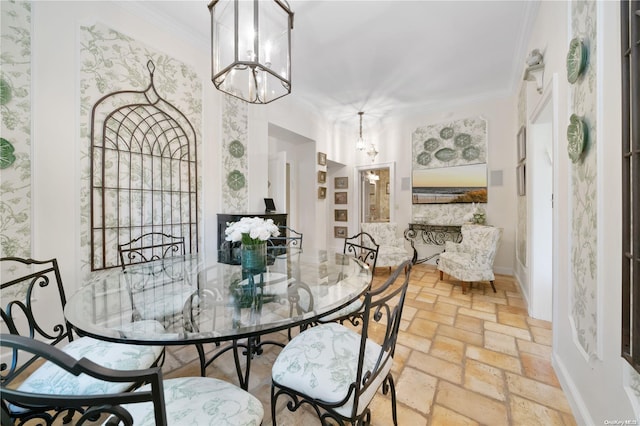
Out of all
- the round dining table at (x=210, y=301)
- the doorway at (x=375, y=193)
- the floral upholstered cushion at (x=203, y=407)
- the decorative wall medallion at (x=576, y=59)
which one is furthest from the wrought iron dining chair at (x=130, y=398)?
the doorway at (x=375, y=193)

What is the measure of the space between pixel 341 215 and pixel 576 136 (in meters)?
4.56

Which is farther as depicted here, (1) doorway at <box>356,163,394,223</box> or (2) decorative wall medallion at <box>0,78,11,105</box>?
(1) doorway at <box>356,163,394,223</box>

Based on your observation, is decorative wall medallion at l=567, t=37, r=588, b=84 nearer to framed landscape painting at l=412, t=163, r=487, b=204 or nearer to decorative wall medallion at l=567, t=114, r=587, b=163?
decorative wall medallion at l=567, t=114, r=587, b=163

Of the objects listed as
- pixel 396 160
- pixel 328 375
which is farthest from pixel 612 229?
pixel 396 160

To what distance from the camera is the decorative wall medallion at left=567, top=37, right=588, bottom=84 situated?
1.22 m

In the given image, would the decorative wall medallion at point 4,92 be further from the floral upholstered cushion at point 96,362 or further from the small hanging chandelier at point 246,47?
the floral upholstered cushion at point 96,362

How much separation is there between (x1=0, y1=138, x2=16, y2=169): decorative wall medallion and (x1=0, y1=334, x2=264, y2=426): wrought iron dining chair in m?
1.48

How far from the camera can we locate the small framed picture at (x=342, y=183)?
18.6 ft

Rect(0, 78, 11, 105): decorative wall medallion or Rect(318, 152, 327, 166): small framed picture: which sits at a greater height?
Rect(318, 152, 327, 166): small framed picture

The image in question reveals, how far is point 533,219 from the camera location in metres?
2.48

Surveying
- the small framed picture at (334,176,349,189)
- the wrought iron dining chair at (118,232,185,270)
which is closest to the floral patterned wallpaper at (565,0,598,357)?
the wrought iron dining chair at (118,232,185,270)

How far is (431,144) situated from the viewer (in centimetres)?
461

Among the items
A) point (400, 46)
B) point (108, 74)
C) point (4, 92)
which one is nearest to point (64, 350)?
point (4, 92)

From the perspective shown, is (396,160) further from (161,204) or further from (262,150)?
(161,204)
